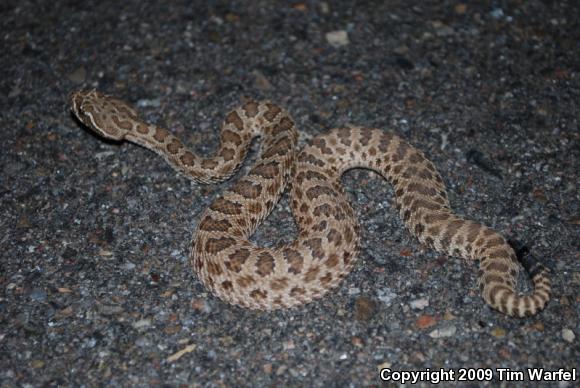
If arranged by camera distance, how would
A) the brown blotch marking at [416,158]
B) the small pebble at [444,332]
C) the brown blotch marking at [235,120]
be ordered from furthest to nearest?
the brown blotch marking at [235,120] → the brown blotch marking at [416,158] → the small pebble at [444,332]

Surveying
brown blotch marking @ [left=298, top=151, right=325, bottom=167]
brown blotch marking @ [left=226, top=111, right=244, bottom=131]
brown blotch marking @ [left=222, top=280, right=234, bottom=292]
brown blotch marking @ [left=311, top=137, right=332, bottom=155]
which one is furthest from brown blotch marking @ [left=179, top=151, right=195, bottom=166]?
brown blotch marking @ [left=222, top=280, right=234, bottom=292]

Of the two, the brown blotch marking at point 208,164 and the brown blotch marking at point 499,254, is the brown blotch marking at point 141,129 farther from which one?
the brown blotch marking at point 499,254

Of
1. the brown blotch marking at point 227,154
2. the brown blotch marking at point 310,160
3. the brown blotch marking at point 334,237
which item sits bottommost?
the brown blotch marking at point 227,154

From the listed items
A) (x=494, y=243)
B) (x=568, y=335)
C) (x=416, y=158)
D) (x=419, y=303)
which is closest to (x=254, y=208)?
(x=416, y=158)

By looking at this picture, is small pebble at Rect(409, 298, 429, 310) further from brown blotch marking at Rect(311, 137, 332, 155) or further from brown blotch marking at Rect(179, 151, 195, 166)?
brown blotch marking at Rect(179, 151, 195, 166)

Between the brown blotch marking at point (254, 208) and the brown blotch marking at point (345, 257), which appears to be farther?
the brown blotch marking at point (254, 208)

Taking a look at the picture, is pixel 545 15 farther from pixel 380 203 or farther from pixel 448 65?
pixel 380 203

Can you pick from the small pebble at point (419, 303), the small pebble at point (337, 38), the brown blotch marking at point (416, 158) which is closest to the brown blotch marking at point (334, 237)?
the small pebble at point (419, 303)
